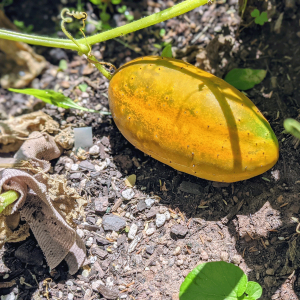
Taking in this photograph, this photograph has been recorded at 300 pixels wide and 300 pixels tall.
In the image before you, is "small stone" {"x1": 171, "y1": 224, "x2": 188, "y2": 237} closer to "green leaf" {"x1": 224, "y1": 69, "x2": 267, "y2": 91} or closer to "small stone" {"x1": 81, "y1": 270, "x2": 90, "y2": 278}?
"small stone" {"x1": 81, "y1": 270, "x2": 90, "y2": 278}

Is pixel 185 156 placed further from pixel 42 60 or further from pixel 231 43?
pixel 42 60

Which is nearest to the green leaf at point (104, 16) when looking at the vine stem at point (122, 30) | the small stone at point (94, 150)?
the vine stem at point (122, 30)

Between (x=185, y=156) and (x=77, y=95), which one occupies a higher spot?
(x=185, y=156)

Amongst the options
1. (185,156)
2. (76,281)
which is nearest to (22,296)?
(76,281)

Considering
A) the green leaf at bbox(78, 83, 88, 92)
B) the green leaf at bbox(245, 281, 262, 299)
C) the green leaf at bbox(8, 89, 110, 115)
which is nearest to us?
the green leaf at bbox(245, 281, 262, 299)

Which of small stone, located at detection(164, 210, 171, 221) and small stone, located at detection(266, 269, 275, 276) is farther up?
small stone, located at detection(266, 269, 275, 276)

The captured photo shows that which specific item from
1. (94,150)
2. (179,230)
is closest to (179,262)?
(179,230)

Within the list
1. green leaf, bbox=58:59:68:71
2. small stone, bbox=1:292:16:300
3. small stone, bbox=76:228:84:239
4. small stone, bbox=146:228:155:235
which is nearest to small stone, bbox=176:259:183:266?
small stone, bbox=146:228:155:235
